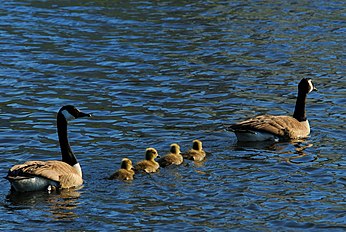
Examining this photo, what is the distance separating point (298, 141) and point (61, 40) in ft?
36.3

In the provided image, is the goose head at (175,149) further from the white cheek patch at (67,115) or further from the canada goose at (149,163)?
the white cheek patch at (67,115)

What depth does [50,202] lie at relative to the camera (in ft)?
47.8

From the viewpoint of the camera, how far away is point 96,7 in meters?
32.2

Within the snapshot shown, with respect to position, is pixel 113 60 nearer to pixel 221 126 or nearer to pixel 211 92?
pixel 211 92

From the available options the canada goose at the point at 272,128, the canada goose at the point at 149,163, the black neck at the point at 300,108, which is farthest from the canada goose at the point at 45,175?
the black neck at the point at 300,108

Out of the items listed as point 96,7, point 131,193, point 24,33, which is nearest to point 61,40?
point 24,33

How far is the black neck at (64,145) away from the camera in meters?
16.0

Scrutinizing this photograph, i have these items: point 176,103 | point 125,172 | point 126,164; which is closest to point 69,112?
point 126,164

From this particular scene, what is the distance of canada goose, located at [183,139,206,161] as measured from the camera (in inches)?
657

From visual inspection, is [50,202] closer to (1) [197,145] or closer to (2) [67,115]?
(2) [67,115]

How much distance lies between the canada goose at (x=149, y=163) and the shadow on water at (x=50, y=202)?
1.30m

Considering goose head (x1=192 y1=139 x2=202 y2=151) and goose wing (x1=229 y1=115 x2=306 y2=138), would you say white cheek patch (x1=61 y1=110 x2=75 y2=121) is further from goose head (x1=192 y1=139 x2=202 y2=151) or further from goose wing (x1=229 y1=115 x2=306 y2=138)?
goose wing (x1=229 y1=115 x2=306 y2=138)

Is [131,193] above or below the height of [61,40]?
below

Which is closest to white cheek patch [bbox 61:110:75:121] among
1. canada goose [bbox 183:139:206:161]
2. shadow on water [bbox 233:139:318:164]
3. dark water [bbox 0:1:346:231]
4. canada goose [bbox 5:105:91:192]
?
canada goose [bbox 5:105:91:192]
